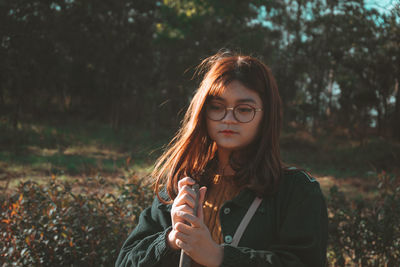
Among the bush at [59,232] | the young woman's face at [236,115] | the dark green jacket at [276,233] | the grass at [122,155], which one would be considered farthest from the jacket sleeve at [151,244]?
the grass at [122,155]

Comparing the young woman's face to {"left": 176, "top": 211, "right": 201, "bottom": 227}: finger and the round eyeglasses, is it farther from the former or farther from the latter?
{"left": 176, "top": 211, "right": 201, "bottom": 227}: finger

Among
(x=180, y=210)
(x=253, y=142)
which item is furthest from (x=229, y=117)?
A: (x=180, y=210)

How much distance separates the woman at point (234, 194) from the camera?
1.31 meters

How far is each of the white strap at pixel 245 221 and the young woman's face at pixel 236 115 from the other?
0.81 ft

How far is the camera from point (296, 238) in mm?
1350

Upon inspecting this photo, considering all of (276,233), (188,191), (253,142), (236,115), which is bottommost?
(276,233)

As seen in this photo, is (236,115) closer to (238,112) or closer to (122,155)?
(238,112)

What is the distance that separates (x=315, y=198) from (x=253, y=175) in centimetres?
25

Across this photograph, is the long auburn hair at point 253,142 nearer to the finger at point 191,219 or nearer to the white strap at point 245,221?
the white strap at point 245,221

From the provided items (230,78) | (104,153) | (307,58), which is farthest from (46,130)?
(230,78)

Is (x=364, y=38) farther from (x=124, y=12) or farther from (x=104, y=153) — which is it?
(x=124, y=12)

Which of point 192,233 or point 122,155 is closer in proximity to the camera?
point 192,233

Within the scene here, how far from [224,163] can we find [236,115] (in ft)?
0.78

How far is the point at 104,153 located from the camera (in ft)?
34.9
